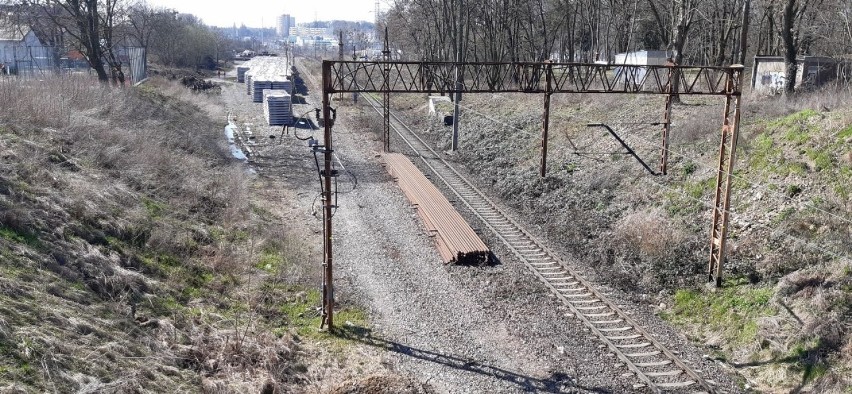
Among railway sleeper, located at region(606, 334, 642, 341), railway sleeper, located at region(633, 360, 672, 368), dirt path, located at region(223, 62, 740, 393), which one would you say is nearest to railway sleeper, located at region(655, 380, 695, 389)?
dirt path, located at region(223, 62, 740, 393)

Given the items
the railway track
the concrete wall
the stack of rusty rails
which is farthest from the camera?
the concrete wall

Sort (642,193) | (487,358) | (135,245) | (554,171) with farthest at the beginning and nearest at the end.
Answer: (554,171) < (642,193) < (135,245) < (487,358)

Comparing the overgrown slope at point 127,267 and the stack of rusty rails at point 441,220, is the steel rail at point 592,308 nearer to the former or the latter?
the stack of rusty rails at point 441,220

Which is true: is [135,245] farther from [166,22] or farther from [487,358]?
[166,22]

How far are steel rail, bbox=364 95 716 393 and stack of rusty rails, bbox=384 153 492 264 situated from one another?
3.12 feet

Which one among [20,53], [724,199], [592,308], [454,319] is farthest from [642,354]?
[20,53]

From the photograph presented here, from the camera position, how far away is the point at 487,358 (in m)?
12.0

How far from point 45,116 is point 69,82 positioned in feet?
27.2

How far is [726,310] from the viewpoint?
540 inches

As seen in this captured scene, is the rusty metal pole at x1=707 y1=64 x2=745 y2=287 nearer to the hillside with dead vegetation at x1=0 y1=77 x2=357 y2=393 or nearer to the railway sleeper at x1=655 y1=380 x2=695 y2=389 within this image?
the railway sleeper at x1=655 y1=380 x2=695 y2=389

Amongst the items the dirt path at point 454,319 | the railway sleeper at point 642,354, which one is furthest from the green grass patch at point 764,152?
the railway sleeper at point 642,354

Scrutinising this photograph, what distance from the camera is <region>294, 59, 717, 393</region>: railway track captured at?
37.3ft

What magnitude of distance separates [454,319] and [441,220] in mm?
6047

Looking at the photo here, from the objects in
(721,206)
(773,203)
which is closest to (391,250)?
(721,206)
